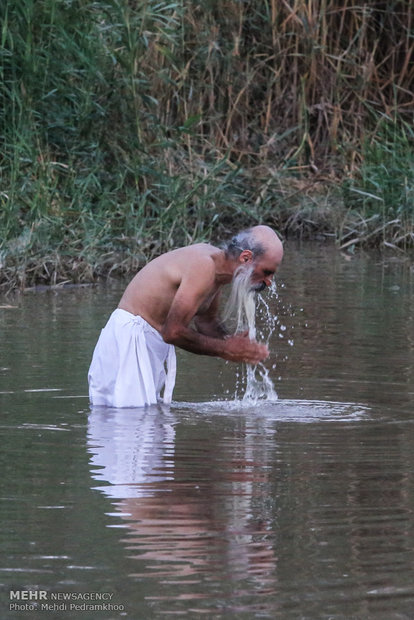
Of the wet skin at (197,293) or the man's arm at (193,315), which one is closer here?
the wet skin at (197,293)

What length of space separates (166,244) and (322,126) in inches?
165

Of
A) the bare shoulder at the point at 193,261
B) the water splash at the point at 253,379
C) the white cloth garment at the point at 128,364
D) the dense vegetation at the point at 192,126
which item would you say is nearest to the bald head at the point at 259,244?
the bare shoulder at the point at 193,261

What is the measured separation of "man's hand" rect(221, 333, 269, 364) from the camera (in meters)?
6.35

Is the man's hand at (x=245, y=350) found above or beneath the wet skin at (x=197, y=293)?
beneath

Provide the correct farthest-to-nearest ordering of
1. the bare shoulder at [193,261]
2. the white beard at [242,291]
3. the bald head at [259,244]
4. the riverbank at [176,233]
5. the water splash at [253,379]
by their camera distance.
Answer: the riverbank at [176,233] → the water splash at [253,379] → the bare shoulder at [193,261] → the white beard at [242,291] → the bald head at [259,244]

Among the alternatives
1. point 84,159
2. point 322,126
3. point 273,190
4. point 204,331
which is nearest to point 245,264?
point 204,331

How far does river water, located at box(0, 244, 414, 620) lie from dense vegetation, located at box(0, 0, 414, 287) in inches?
97.9

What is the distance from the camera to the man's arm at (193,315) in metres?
6.45

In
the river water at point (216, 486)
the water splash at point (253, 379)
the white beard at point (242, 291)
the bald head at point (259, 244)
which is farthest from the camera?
the water splash at point (253, 379)

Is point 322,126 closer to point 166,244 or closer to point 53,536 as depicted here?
point 166,244

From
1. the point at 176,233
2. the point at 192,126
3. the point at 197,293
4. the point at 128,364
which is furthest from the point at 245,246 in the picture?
the point at 192,126

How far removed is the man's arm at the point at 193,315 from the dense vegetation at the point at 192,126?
4.09 m

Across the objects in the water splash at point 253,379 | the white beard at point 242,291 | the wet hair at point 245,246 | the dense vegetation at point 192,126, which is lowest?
the water splash at point 253,379

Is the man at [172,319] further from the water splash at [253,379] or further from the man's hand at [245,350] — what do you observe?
the water splash at [253,379]
